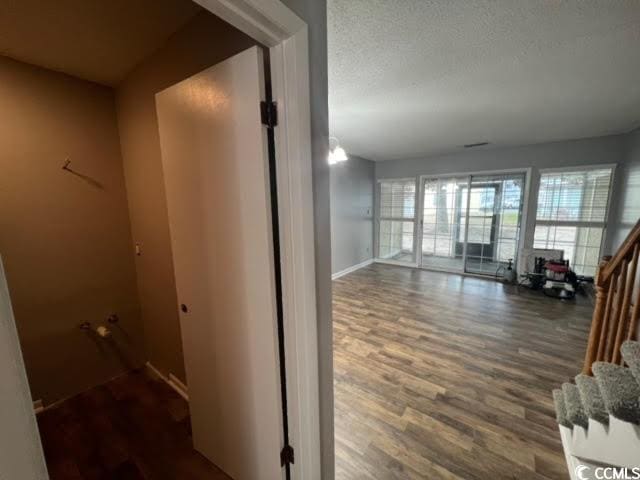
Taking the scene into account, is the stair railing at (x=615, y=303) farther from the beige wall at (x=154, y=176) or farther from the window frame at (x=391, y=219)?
the window frame at (x=391, y=219)

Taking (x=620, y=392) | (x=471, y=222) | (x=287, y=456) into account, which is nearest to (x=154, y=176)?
(x=287, y=456)

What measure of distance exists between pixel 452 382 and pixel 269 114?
93.9 inches

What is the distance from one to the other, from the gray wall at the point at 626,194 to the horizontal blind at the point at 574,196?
0.14m

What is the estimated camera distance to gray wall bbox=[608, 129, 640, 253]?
3.24 m

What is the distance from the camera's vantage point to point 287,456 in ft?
3.88

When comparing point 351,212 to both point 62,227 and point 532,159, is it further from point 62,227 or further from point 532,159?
point 62,227

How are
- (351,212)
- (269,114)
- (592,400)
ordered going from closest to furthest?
1. (269,114)
2. (592,400)
3. (351,212)

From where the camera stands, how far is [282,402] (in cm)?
116

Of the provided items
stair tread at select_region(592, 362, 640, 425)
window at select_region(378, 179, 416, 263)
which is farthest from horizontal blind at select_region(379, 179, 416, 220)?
stair tread at select_region(592, 362, 640, 425)

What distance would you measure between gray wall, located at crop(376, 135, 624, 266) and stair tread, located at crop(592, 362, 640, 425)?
380 cm

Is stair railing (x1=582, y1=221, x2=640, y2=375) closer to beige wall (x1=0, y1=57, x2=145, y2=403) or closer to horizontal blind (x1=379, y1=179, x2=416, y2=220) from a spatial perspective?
beige wall (x1=0, y1=57, x2=145, y2=403)

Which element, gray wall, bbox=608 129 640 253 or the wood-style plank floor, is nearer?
the wood-style plank floor

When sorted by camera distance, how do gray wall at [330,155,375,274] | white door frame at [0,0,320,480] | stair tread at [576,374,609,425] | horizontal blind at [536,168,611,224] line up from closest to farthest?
white door frame at [0,0,320,480], stair tread at [576,374,609,425], horizontal blind at [536,168,611,224], gray wall at [330,155,375,274]

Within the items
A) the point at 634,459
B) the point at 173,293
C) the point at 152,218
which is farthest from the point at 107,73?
the point at 634,459
